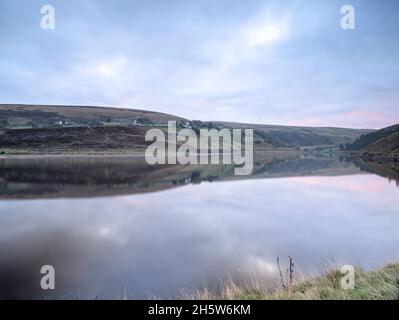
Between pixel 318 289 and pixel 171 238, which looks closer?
pixel 318 289

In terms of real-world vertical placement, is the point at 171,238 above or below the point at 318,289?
below

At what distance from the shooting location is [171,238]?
12656 millimetres

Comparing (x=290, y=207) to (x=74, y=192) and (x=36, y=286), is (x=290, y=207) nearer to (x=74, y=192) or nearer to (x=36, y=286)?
(x=36, y=286)

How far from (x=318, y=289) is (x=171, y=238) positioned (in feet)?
22.6

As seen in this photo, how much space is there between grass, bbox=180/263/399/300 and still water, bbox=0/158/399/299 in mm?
922

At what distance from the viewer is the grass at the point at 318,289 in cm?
628

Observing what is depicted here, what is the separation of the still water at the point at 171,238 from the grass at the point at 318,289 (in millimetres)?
922

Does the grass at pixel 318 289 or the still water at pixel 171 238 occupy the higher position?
the grass at pixel 318 289

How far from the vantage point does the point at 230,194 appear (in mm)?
25938

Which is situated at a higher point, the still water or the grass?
the grass

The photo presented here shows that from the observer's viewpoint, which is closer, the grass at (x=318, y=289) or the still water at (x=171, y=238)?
the grass at (x=318, y=289)

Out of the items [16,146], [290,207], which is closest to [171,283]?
[290,207]

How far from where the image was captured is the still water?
8555 millimetres

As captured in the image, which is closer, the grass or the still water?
the grass
